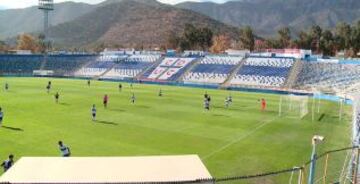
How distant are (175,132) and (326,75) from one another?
52692mm

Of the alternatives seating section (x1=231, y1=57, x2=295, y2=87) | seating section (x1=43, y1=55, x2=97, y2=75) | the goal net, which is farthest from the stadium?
seating section (x1=43, y1=55, x2=97, y2=75)

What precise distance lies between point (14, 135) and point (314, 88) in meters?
55.2

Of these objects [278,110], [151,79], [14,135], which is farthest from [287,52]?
[14,135]

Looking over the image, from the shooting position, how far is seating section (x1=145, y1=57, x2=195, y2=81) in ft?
310

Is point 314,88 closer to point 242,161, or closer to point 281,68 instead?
point 281,68

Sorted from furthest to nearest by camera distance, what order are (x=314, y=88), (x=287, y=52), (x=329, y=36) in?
(x=329, y=36) → (x=287, y=52) → (x=314, y=88)

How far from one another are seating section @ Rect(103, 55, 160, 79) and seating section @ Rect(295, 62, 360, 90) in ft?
129

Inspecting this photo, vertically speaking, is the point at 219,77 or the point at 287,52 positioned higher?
the point at 287,52

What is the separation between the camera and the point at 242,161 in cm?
2411

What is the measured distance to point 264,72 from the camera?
86.6 metres

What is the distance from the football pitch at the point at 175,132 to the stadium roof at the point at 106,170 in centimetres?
830

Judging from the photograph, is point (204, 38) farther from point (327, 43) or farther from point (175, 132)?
point (175, 132)

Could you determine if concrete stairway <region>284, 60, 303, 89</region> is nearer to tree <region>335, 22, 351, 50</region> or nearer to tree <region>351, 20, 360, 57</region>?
tree <region>351, 20, 360, 57</region>

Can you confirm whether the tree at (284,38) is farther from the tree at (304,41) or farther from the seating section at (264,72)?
the seating section at (264,72)
